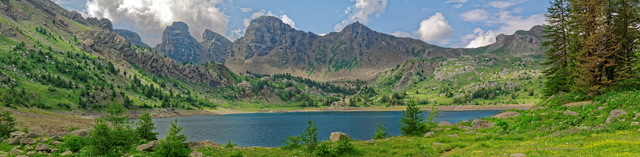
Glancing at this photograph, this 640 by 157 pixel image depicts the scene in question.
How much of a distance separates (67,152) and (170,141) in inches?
493

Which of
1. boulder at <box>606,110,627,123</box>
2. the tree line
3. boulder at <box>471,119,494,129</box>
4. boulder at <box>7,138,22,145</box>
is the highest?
the tree line

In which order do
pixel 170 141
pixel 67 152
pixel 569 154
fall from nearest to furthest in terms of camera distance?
pixel 569 154 → pixel 170 141 → pixel 67 152

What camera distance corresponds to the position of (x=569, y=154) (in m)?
16.3

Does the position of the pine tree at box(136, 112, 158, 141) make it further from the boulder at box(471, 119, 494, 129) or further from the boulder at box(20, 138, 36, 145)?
the boulder at box(471, 119, 494, 129)

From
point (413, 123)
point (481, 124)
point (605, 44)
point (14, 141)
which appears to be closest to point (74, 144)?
point (14, 141)

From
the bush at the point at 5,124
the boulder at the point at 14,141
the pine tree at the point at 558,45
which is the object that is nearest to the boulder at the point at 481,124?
the pine tree at the point at 558,45

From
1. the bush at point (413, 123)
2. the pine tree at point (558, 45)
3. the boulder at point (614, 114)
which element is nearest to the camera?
the boulder at point (614, 114)

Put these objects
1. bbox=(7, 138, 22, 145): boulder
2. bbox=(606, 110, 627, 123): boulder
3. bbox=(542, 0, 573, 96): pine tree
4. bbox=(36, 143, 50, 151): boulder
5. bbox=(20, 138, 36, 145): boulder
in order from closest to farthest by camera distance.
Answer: bbox=(606, 110, 627, 123): boulder → bbox=(36, 143, 50, 151): boulder → bbox=(20, 138, 36, 145): boulder → bbox=(7, 138, 22, 145): boulder → bbox=(542, 0, 573, 96): pine tree

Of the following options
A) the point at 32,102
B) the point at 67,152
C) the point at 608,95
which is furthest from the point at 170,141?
the point at 32,102

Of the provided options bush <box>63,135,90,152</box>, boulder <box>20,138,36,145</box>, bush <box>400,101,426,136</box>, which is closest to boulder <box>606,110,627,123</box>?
bush <box>400,101,426,136</box>

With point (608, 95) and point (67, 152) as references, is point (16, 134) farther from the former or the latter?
point (608, 95)

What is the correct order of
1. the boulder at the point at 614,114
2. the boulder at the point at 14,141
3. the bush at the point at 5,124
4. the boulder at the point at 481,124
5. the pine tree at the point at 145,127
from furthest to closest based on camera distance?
the pine tree at the point at 145,127 → the bush at the point at 5,124 → the boulder at the point at 481,124 → the boulder at the point at 14,141 → the boulder at the point at 614,114

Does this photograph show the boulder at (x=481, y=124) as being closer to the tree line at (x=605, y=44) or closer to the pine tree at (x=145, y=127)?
the tree line at (x=605, y=44)

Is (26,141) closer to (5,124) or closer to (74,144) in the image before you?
(74,144)
